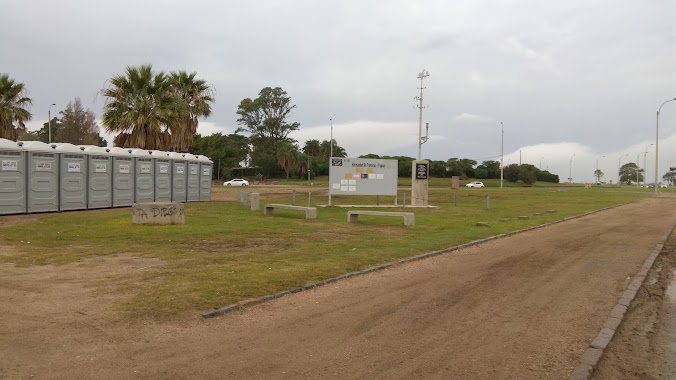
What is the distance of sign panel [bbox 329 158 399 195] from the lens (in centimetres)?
2644

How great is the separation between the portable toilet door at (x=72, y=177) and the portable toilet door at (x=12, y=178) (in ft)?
4.52

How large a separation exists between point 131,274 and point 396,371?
194 inches

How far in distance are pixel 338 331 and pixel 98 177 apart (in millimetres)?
17300

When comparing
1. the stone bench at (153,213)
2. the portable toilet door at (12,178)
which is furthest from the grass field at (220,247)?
the portable toilet door at (12,178)

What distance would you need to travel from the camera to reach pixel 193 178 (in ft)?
84.4

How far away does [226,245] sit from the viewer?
440 inches

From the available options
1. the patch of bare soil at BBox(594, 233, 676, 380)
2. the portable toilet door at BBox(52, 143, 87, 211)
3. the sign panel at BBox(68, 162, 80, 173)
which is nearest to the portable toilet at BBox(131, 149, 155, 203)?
the portable toilet door at BBox(52, 143, 87, 211)

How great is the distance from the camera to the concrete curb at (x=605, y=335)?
173 inches

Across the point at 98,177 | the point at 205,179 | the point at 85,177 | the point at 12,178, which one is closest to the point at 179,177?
the point at 205,179

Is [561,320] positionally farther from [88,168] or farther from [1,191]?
[88,168]

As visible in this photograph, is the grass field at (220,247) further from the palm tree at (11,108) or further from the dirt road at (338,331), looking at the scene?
the palm tree at (11,108)

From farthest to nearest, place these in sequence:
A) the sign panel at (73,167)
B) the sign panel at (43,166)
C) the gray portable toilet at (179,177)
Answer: the gray portable toilet at (179,177), the sign panel at (73,167), the sign panel at (43,166)

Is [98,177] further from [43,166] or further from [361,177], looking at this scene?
[361,177]

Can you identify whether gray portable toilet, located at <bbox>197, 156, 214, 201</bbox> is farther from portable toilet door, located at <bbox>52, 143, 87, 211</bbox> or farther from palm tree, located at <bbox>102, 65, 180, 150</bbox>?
portable toilet door, located at <bbox>52, 143, 87, 211</bbox>
